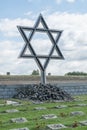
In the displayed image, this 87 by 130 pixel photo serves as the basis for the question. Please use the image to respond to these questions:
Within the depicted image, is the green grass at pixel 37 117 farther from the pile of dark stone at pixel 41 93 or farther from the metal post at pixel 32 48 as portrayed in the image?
the metal post at pixel 32 48

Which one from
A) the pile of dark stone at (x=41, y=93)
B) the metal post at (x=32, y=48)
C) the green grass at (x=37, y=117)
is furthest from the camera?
the metal post at (x=32, y=48)

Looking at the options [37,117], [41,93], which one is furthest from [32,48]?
[37,117]

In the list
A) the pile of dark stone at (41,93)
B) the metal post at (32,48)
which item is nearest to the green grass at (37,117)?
the pile of dark stone at (41,93)

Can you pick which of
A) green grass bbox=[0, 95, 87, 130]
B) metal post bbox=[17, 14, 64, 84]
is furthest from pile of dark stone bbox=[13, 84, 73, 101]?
green grass bbox=[0, 95, 87, 130]

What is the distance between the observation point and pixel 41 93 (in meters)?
20.6

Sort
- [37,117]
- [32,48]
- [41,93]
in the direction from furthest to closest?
[32,48] < [41,93] < [37,117]

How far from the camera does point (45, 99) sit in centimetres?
1991

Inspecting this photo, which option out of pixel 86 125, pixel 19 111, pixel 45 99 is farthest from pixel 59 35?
pixel 86 125

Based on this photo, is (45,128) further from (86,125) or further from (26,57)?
(26,57)

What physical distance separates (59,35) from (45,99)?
6036mm

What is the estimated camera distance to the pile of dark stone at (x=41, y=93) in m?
20.2

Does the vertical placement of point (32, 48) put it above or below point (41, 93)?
above

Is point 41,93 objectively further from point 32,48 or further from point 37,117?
point 37,117

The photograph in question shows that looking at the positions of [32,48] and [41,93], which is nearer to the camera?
[41,93]
